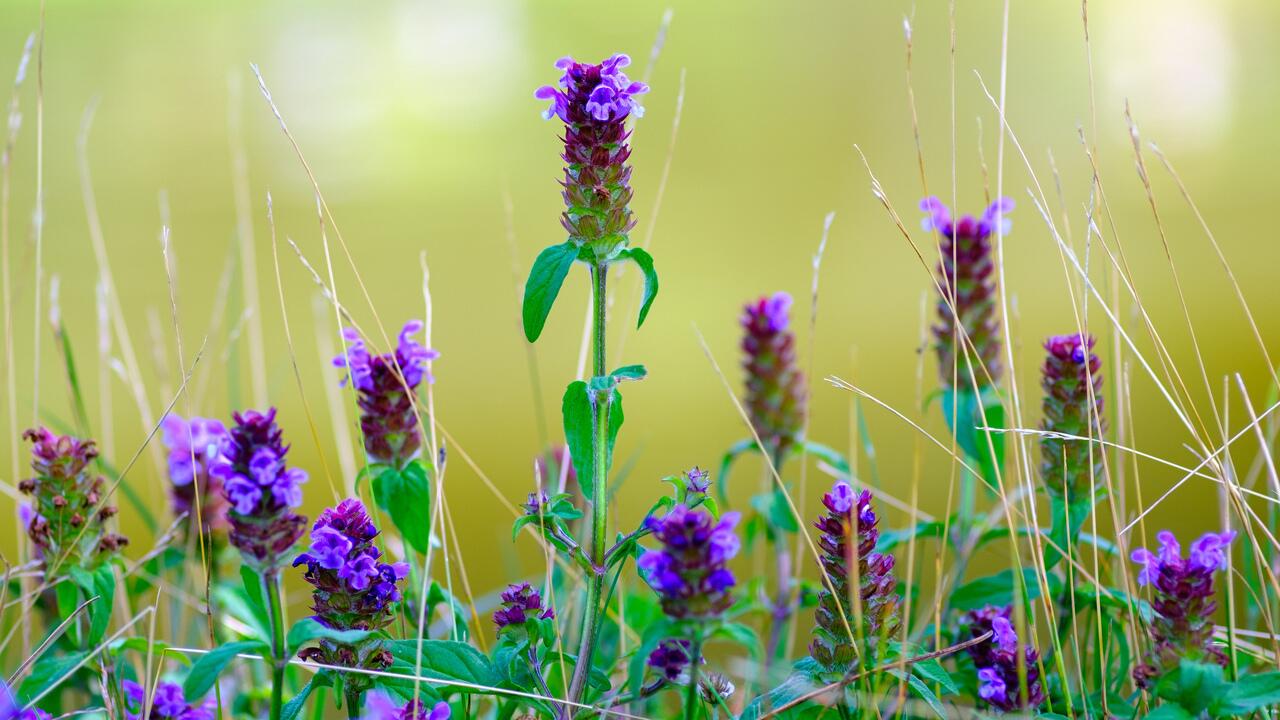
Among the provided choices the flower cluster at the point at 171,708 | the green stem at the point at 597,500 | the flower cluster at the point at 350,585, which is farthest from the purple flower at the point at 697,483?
the flower cluster at the point at 171,708

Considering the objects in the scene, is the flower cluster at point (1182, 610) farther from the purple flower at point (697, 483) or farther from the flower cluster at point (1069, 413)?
the purple flower at point (697, 483)

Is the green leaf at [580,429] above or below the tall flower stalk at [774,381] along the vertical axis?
below

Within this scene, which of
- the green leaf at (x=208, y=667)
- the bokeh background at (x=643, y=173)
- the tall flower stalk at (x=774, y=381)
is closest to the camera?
the green leaf at (x=208, y=667)

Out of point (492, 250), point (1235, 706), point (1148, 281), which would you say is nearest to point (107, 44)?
point (492, 250)

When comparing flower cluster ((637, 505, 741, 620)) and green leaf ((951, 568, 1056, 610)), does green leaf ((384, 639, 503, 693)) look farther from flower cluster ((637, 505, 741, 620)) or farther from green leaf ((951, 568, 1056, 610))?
green leaf ((951, 568, 1056, 610))

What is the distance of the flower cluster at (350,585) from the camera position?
4.00 feet

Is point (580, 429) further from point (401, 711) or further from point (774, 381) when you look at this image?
point (774, 381)

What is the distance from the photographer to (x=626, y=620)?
6.24ft

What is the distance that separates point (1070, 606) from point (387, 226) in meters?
6.07

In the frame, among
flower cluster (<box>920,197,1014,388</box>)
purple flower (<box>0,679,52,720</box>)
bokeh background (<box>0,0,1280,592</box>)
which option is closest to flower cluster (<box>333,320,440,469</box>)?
purple flower (<box>0,679,52,720</box>)

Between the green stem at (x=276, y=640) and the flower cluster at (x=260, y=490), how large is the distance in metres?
0.02

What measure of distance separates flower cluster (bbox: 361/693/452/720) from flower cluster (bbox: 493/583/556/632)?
0.45 ft

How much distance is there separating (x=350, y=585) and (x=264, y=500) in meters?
0.14

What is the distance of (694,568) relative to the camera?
110 centimetres
